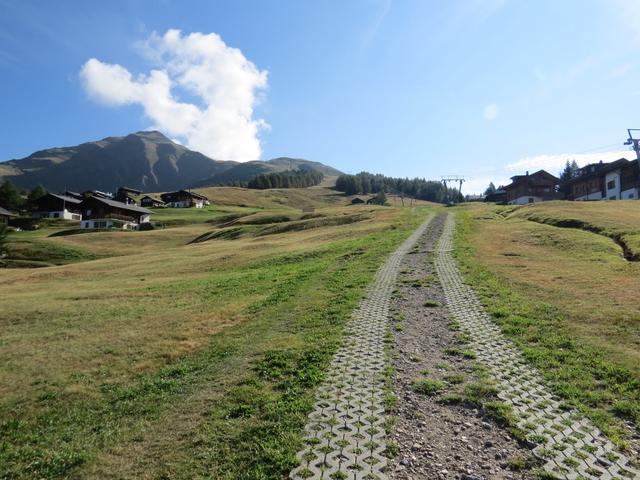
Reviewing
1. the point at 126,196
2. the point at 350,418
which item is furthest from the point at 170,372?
the point at 126,196

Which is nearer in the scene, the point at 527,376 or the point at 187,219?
the point at 527,376

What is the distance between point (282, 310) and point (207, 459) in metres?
11.9

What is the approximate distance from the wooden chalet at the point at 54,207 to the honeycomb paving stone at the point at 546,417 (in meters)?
130

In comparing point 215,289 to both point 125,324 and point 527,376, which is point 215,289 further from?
point 527,376

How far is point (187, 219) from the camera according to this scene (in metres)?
120

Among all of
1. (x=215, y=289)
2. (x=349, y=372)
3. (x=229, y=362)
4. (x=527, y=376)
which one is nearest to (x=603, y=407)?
(x=527, y=376)

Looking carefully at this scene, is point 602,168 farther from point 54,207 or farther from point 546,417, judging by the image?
point 54,207

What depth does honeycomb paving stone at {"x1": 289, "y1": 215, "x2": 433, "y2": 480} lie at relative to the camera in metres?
7.51

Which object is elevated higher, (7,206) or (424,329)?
(7,206)

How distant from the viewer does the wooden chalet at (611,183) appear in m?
86.1

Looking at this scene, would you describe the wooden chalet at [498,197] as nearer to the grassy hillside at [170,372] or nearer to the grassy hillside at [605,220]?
the grassy hillside at [605,220]

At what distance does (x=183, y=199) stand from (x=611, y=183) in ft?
434

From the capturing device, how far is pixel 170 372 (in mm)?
13109

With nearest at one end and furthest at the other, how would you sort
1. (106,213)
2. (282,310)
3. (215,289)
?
1. (282,310)
2. (215,289)
3. (106,213)
